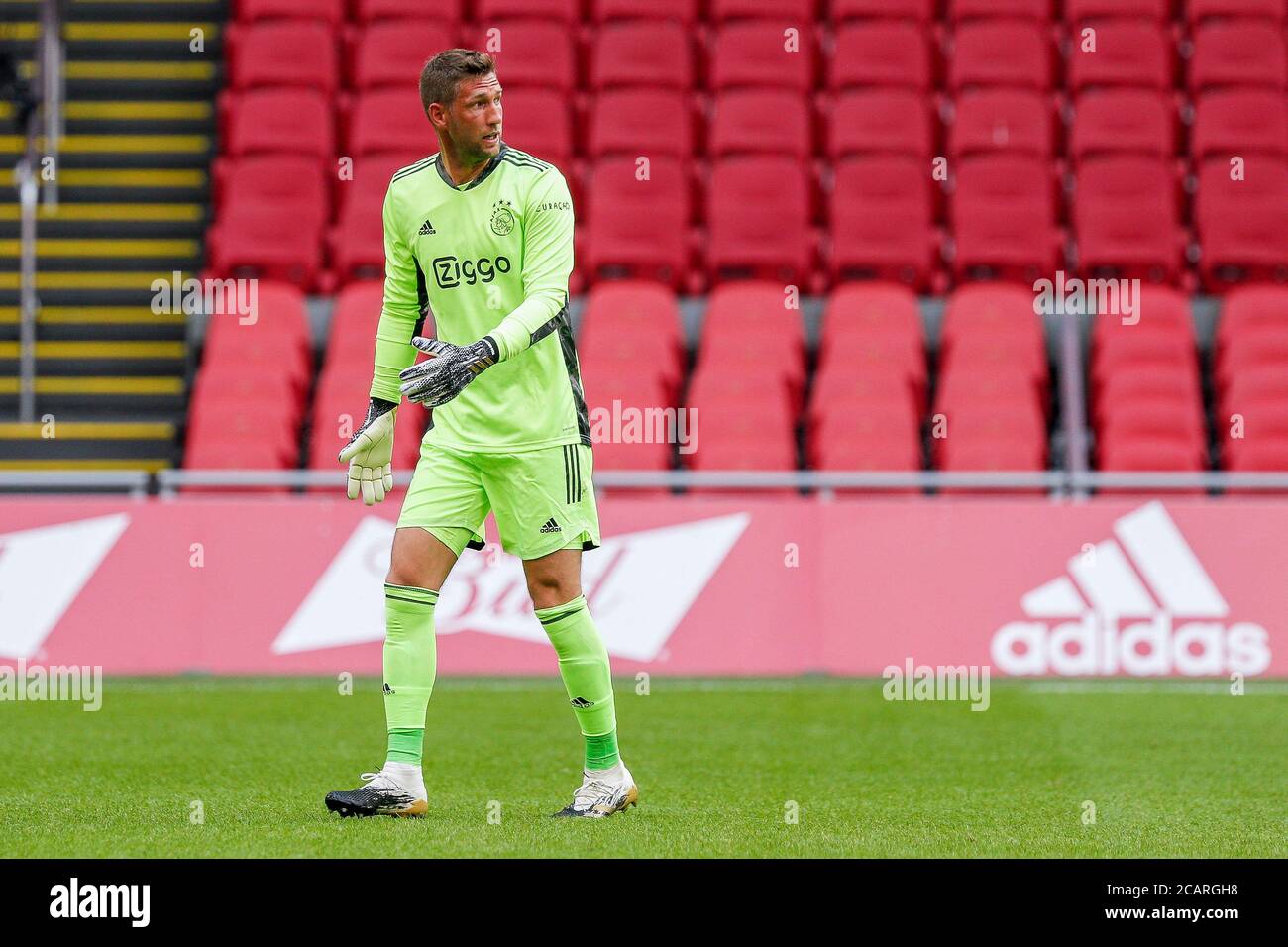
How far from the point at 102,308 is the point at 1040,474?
7201mm

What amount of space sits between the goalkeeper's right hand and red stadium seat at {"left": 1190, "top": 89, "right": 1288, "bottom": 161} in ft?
33.8

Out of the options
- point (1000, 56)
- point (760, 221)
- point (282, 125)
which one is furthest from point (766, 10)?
point (282, 125)

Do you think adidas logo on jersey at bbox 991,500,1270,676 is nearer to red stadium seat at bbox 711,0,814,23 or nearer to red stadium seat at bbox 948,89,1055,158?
red stadium seat at bbox 948,89,1055,158

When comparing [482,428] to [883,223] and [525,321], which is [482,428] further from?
[883,223]

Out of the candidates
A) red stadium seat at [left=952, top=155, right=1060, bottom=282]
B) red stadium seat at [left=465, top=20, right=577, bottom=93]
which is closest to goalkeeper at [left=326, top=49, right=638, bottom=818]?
red stadium seat at [left=952, top=155, right=1060, bottom=282]

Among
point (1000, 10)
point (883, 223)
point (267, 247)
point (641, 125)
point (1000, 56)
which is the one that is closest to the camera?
point (267, 247)

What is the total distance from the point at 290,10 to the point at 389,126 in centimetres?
168

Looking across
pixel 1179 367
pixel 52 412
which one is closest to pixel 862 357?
pixel 1179 367

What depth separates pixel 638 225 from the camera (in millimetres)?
13820

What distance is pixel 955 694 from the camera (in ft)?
32.3

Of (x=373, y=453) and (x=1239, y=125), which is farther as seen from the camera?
(x=1239, y=125)

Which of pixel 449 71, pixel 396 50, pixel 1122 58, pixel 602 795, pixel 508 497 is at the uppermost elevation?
pixel 396 50

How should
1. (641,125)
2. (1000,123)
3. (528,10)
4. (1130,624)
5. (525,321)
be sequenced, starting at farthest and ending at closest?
1. (528,10)
2. (1000,123)
3. (641,125)
4. (1130,624)
5. (525,321)

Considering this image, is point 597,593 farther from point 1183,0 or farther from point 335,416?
point 1183,0
